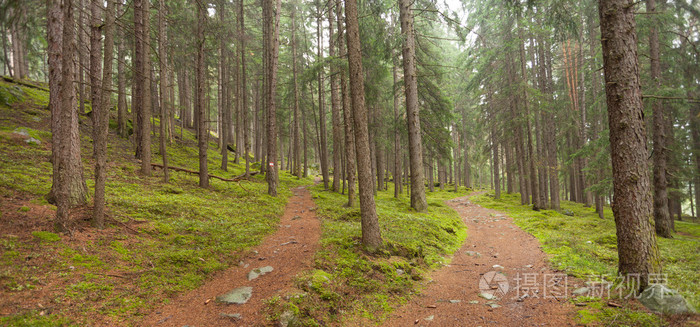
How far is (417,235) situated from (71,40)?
930cm

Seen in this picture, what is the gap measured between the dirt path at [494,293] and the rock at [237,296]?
239 centimetres

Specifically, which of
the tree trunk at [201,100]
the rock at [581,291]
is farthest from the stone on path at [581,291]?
the tree trunk at [201,100]

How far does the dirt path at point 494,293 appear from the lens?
445 centimetres

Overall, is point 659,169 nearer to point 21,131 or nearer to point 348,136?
point 348,136

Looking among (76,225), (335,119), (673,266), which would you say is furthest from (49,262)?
(335,119)

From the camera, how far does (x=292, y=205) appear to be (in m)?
13.3

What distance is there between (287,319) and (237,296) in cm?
124

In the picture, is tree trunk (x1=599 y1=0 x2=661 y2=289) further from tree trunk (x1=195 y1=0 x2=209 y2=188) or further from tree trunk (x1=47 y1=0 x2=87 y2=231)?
tree trunk (x1=195 y1=0 x2=209 y2=188)

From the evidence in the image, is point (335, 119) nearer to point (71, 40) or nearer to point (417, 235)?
point (417, 235)

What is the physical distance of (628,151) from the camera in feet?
15.1

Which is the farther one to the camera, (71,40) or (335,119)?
(335,119)

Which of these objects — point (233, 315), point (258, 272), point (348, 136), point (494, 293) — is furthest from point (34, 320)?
point (348, 136)

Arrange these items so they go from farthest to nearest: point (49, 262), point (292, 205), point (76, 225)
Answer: point (292, 205) → point (76, 225) → point (49, 262)

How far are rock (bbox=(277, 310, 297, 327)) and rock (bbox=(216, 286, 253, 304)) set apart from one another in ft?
3.01
